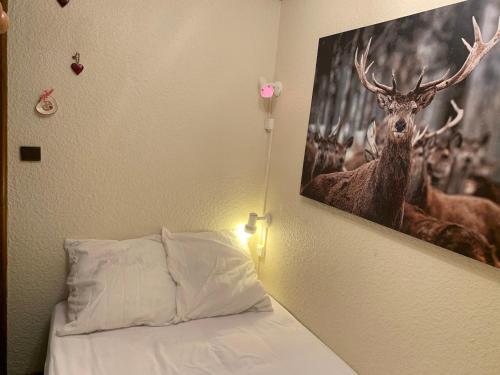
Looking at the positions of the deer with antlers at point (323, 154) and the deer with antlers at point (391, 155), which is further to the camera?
the deer with antlers at point (323, 154)

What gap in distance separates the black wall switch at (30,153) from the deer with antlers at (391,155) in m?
1.52

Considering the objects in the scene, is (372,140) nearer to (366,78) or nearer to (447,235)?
(366,78)

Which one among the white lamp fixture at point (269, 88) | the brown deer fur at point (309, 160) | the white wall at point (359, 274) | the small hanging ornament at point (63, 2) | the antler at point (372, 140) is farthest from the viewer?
the white lamp fixture at point (269, 88)

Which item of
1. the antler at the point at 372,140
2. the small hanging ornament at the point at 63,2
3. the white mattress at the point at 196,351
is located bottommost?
the white mattress at the point at 196,351

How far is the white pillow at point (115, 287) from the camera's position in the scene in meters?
1.72

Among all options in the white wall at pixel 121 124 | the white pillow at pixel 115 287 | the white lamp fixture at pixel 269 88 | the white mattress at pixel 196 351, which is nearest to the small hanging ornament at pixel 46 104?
the white wall at pixel 121 124

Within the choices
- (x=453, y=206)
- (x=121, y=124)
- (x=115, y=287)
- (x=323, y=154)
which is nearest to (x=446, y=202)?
(x=453, y=206)

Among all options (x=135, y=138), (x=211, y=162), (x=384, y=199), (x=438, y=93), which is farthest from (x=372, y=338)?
(x=135, y=138)

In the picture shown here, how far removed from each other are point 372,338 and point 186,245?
1102mm

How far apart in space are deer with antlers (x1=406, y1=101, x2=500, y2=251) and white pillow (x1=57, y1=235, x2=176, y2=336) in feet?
4.30

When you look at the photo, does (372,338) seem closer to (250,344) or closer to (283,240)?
(250,344)

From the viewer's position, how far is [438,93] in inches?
48.8

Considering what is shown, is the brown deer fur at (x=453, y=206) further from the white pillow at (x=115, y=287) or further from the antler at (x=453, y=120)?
the white pillow at (x=115, y=287)

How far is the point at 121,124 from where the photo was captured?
6.53 ft
